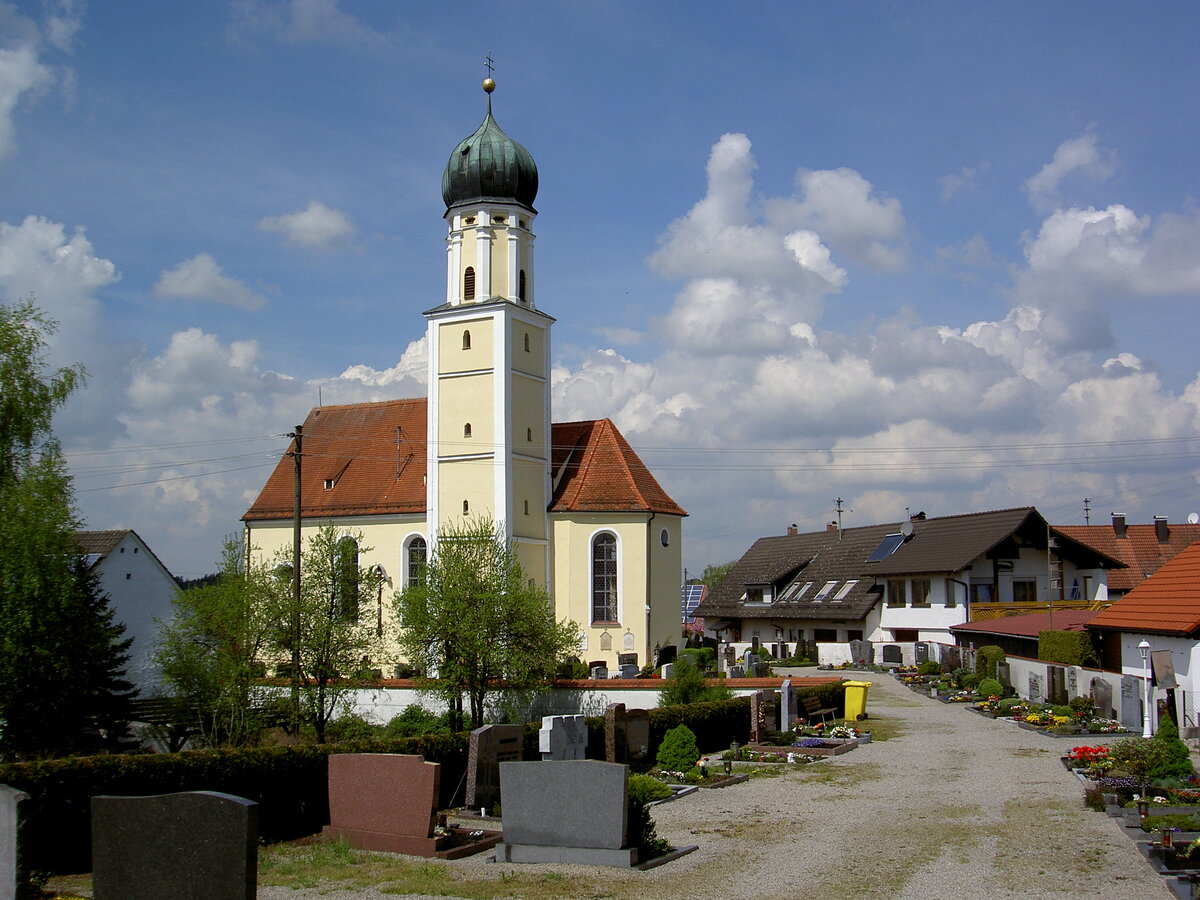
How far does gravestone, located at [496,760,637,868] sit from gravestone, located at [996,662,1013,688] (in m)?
21.8

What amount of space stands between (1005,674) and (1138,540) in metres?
26.4

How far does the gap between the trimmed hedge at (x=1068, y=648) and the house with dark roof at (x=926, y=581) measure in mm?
14519

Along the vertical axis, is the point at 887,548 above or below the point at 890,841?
above

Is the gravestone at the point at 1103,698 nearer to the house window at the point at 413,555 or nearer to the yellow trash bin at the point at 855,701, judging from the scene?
the yellow trash bin at the point at 855,701

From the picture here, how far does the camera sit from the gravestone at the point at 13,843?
9711 millimetres

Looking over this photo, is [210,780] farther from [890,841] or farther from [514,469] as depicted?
[514,469]

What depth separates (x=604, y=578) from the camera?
38656 mm

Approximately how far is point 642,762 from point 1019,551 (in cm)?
2990

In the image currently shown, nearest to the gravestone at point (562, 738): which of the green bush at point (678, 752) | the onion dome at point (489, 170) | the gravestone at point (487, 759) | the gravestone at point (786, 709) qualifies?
the gravestone at point (487, 759)

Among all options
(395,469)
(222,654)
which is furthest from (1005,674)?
(395,469)

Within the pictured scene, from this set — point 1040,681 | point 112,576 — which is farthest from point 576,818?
point 112,576

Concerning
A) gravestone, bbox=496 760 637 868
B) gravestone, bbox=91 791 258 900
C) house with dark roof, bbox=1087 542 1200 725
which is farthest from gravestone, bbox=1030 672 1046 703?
gravestone, bbox=91 791 258 900

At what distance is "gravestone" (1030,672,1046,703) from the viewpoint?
28.6m

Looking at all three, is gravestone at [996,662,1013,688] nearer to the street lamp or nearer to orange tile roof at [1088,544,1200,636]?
orange tile roof at [1088,544,1200,636]
